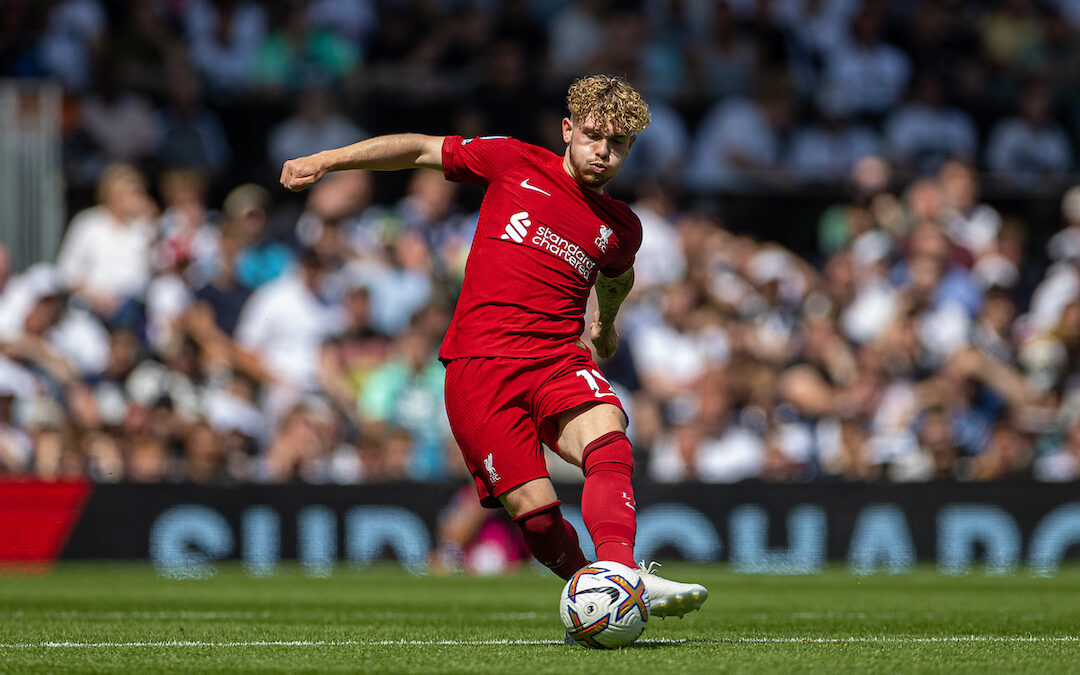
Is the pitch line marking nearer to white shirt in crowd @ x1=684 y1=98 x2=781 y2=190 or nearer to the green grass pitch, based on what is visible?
the green grass pitch

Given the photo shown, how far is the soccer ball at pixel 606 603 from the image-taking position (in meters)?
5.11

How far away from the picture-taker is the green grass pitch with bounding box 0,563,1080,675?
493cm

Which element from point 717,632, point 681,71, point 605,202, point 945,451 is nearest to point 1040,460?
point 945,451

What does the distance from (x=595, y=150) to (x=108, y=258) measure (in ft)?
26.1

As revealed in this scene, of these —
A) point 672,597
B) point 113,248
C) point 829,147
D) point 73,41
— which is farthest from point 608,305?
point 829,147

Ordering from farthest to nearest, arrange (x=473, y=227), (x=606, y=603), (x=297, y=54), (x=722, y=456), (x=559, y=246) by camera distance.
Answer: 1. (x=297, y=54)
2. (x=473, y=227)
3. (x=722, y=456)
4. (x=559, y=246)
5. (x=606, y=603)

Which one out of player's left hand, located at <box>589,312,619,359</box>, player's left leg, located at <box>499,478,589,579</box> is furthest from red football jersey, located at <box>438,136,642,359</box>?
player's left leg, located at <box>499,478,589,579</box>

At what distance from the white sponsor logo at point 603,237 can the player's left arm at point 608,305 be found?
22cm

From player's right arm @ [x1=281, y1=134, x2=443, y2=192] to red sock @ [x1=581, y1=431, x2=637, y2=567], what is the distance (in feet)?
4.23

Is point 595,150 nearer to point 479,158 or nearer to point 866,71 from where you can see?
point 479,158

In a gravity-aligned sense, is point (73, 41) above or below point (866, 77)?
above

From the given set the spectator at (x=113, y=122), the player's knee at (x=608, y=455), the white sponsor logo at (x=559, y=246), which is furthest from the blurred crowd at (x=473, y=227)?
the player's knee at (x=608, y=455)

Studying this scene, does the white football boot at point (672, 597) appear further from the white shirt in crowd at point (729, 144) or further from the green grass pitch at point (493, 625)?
the white shirt in crowd at point (729, 144)

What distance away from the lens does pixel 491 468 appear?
559 cm
